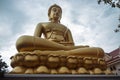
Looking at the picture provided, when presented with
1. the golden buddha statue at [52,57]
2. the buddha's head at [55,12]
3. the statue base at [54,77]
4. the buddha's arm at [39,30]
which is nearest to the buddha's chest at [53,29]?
the buddha's arm at [39,30]

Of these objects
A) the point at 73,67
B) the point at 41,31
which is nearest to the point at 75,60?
the point at 73,67

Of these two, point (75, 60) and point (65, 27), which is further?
point (65, 27)

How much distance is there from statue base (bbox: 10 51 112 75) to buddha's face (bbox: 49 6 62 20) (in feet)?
7.41

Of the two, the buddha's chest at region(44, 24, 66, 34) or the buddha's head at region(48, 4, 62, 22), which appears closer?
the buddha's chest at region(44, 24, 66, 34)

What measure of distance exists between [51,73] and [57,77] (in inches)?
14.9

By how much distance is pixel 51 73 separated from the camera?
5.88 m

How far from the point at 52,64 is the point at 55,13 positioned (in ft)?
8.46

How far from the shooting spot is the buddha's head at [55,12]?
26.6ft

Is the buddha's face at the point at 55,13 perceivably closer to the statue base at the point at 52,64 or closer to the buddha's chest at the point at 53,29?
the buddha's chest at the point at 53,29

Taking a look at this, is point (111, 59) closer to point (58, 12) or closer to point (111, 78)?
point (58, 12)

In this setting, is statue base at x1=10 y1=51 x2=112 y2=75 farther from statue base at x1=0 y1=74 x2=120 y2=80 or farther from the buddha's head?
the buddha's head

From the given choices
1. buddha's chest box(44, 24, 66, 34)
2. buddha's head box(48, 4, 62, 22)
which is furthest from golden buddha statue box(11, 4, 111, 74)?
buddha's head box(48, 4, 62, 22)

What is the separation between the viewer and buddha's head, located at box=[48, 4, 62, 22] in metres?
8.10

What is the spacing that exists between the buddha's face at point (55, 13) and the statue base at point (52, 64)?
2259 mm
